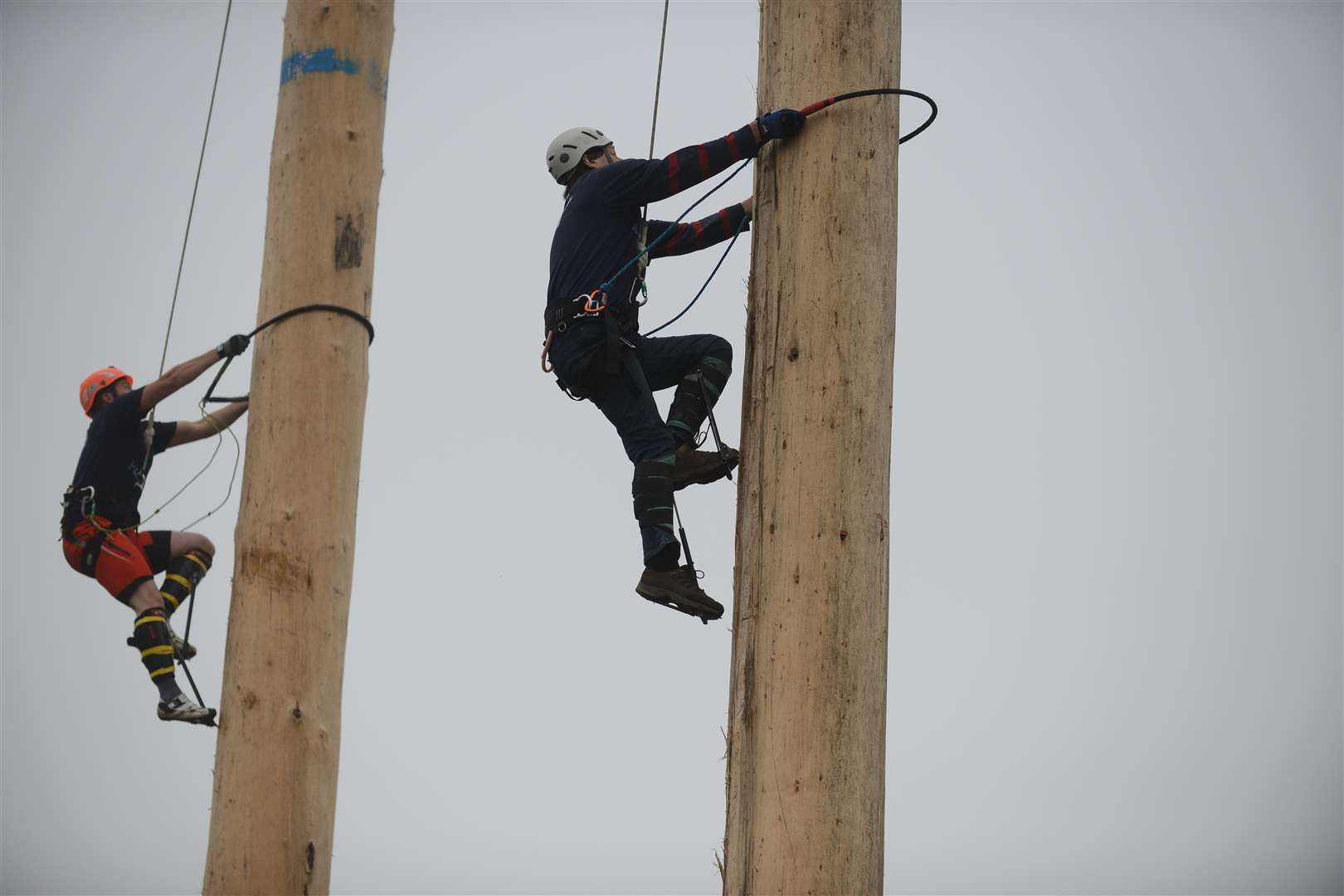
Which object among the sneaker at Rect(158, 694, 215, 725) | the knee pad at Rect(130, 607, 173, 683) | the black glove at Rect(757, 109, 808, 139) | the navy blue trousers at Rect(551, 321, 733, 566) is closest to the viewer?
the black glove at Rect(757, 109, 808, 139)

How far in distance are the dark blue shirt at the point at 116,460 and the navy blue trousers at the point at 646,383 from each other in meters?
3.10

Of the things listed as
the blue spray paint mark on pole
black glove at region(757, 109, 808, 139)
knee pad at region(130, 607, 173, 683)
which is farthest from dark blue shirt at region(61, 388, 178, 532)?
black glove at region(757, 109, 808, 139)

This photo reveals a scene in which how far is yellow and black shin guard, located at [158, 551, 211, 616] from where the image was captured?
23.1ft

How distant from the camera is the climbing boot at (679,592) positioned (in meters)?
4.00

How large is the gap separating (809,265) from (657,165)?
1.05m

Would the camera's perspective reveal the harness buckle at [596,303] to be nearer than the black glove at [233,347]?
Yes

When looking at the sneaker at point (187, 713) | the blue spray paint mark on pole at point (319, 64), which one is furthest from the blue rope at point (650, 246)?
the sneaker at point (187, 713)

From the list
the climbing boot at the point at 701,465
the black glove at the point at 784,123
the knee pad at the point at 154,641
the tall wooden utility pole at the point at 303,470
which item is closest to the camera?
the black glove at the point at 784,123

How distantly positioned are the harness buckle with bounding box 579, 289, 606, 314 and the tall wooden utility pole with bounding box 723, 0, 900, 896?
0.88m

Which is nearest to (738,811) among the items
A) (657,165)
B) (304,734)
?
(657,165)

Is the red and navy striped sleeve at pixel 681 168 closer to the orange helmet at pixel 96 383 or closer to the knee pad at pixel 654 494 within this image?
the knee pad at pixel 654 494

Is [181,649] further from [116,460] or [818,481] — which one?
[818,481]

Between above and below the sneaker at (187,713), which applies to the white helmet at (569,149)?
above

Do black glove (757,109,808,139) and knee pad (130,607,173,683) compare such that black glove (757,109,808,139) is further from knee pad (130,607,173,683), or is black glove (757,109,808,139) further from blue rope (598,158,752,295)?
knee pad (130,607,173,683)
